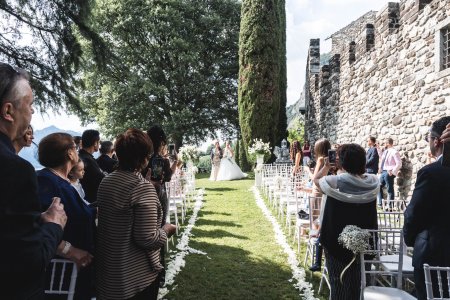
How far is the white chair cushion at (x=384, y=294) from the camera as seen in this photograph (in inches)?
109

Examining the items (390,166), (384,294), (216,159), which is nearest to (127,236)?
(384,294)

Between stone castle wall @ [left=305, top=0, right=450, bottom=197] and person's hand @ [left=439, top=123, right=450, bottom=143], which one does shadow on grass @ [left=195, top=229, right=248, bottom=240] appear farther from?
person's hand @ [left=439, top=123, right=450, bottom=143]

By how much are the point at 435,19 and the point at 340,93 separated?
660 cm

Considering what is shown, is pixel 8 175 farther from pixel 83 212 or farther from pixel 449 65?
pixel 449 65

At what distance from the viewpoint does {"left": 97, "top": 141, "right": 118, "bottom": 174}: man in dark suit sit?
5.21m

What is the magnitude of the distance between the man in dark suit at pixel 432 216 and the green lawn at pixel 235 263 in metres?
1.90

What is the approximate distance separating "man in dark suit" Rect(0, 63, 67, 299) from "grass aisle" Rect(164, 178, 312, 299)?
285 cm

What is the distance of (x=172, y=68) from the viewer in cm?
2284

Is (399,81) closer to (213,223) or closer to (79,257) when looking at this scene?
(213,223)

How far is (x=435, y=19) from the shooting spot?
7258 mm

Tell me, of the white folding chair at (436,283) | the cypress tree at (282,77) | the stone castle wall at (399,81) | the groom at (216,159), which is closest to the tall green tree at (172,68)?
the cypress tree at (282,77)

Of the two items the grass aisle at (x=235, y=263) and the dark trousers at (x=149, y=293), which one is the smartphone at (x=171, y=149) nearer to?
the grass aisle at (x=235, y=263)

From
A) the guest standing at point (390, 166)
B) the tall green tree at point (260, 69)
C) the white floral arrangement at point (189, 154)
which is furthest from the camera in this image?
the tall green tree at point (260, 69)

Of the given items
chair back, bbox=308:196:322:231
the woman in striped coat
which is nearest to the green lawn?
chair back, bbox=308:196:322:231
